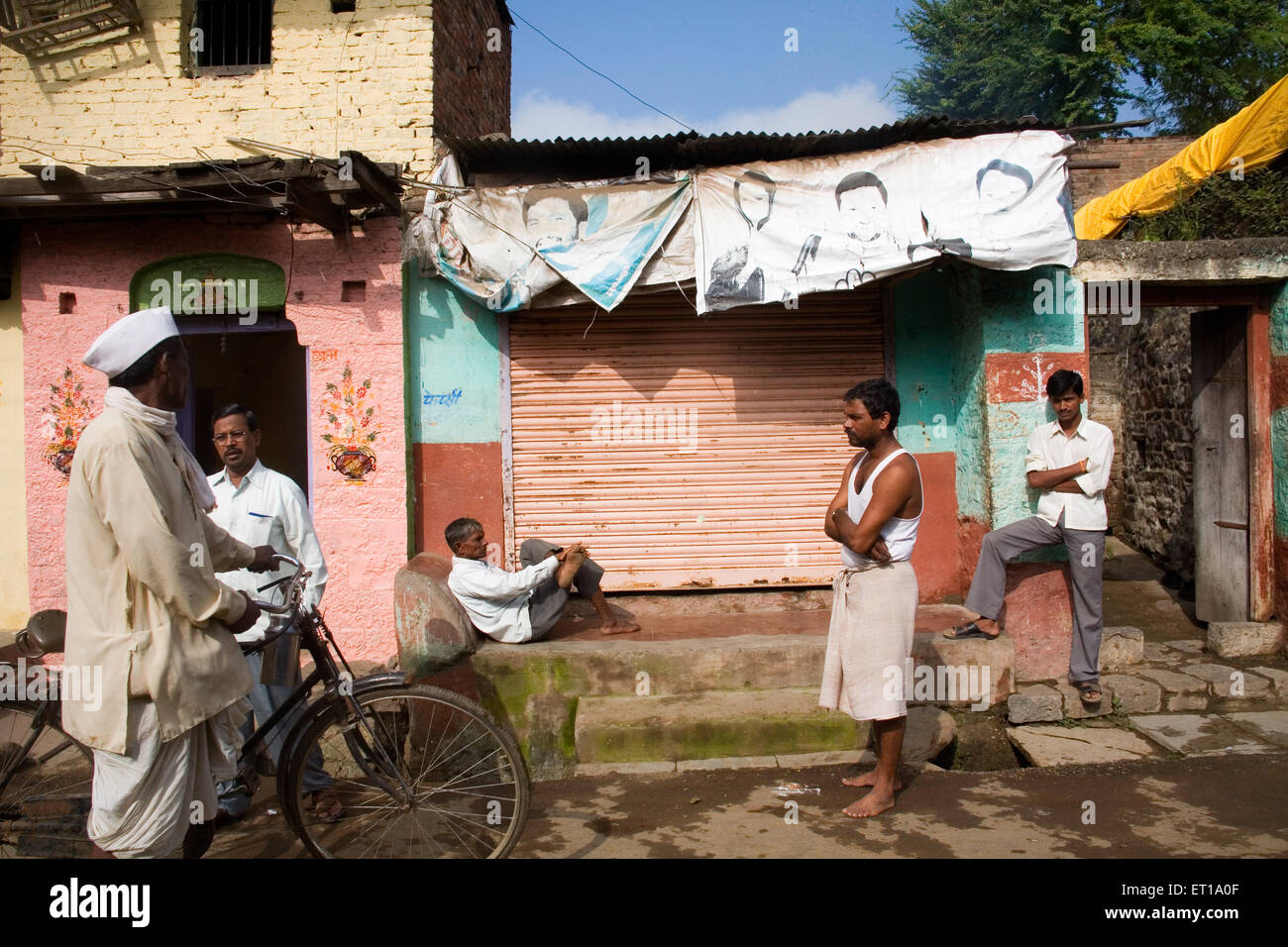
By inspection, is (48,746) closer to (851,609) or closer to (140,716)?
(140,716)

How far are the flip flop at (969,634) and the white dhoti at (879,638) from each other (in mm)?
1670

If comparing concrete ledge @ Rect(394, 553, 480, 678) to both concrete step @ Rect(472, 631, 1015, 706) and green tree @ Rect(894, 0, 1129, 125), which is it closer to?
concrete step @ Rect(472, 631, 1015, 706)

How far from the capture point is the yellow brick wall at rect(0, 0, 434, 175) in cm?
659

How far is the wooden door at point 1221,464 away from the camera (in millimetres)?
6660

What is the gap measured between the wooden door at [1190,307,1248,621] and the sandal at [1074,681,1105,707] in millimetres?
1974

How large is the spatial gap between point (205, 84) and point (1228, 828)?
8018 millimetres

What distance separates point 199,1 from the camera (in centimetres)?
680

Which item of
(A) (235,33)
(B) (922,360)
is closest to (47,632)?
(A) (235,33)

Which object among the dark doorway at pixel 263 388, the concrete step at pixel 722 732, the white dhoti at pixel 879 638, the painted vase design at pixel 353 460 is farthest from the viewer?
the dark doorway at pixel 263 388

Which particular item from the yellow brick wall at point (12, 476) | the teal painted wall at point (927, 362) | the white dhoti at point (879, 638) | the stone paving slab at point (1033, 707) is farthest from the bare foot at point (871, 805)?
the yellow brick wall at point (12, 476)

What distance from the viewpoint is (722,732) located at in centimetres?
498

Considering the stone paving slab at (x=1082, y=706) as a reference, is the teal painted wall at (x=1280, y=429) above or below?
above

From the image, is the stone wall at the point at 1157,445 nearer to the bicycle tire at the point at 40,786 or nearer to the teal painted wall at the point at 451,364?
the teal painted wall at the point at 451,364
